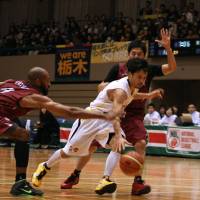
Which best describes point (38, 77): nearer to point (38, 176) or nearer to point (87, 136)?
point (87, 136)

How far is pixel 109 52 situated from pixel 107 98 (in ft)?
54.5

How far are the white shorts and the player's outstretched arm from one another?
1.21 metres

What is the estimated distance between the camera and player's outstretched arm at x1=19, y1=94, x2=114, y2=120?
5.22 m

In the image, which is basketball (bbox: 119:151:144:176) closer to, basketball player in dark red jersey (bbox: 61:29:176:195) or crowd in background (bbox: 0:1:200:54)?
basketball player in dark red jersey (bbox: 61:29:176:195)

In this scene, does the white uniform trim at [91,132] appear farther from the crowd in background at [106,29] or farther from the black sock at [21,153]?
the crowd in background at [106,29]

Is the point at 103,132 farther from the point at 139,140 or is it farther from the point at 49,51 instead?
the point at 49,51

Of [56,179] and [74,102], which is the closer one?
[56,179]

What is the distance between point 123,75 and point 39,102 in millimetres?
1859

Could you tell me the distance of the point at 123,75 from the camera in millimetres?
7223

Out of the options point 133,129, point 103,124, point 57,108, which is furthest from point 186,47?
point 57,108

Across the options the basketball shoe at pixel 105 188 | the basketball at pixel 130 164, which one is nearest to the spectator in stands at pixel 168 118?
the basketball shoe at pixel 105 188

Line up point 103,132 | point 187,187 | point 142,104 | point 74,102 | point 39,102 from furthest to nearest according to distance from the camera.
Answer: point 74,102 → point 187,187 → point 142,104 → point 103,132 → point 39,102

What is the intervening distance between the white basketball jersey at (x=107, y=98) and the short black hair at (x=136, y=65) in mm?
159

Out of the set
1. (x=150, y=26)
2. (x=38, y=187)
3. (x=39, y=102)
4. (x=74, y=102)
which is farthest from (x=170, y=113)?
(x=39, y=102)
